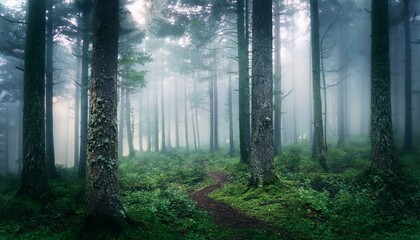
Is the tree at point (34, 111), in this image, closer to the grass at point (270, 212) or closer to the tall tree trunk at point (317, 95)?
the grass at point (270, 212)

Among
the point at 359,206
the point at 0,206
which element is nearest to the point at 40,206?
the point at 0,206

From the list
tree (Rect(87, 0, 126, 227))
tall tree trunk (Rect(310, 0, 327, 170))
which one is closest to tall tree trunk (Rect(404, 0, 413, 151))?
tall tree trunk (Rect(310, 0, 327, 170))

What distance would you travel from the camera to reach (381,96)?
958cm

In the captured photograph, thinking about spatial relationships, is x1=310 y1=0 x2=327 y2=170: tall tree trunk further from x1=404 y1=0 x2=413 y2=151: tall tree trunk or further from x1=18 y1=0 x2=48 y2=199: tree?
x1=18 y1=0 x2=48 y2=199: tree

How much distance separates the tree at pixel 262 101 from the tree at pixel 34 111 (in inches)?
299

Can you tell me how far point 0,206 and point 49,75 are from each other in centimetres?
1139

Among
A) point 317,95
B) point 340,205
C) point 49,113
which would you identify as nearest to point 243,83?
point 317,95

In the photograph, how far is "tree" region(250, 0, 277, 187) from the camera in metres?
9.14

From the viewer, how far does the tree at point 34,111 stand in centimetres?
871

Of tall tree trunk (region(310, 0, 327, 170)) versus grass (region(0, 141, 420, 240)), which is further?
tall tree trunk (region(310, 0, 327, 170))

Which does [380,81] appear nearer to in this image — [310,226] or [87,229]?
[310,226]

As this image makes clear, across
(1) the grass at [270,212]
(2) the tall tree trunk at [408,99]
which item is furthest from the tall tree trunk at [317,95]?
(2) the tall tree trunk at [408,99]

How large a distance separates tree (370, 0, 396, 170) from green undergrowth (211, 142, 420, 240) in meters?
0.67

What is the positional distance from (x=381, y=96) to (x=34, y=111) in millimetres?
12958
